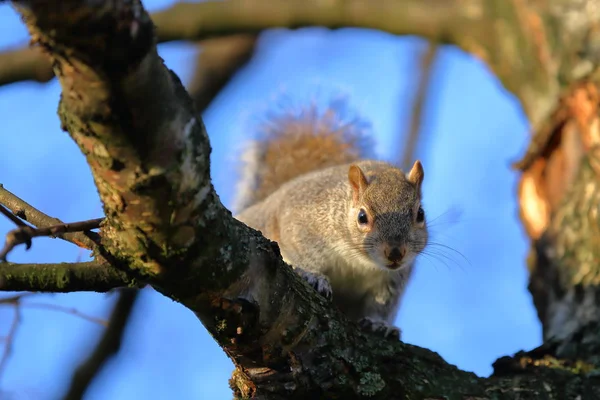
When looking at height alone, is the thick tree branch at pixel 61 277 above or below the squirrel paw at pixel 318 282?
below

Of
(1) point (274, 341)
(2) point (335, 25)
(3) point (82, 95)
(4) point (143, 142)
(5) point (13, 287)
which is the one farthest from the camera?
(2) point (335, 25)

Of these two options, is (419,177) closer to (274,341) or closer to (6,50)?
(274,341)

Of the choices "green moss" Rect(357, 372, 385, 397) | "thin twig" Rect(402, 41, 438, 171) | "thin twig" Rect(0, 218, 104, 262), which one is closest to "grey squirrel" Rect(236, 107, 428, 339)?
"green moss" Rect(357, 372, 385, 397)

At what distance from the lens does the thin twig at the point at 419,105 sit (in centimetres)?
496

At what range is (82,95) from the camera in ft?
4.61

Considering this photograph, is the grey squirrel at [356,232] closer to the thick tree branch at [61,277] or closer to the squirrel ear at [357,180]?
the squirrel ear at [357,180]

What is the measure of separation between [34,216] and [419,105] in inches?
147

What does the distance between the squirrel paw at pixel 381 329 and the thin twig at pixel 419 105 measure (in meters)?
1.87

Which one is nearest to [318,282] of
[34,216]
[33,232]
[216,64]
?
[34,216]

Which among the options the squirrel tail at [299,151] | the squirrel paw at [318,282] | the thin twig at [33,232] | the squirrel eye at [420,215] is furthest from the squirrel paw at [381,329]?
the squirrel tail at [299,151]

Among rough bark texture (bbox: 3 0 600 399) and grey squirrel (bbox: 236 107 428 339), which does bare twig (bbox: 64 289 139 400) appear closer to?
grey squirrel (bbox: 236 107 428 339)

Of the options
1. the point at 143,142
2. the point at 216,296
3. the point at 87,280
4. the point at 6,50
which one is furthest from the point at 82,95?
the point at 6,50

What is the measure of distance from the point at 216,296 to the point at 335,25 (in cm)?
251

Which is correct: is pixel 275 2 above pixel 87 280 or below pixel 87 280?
above
